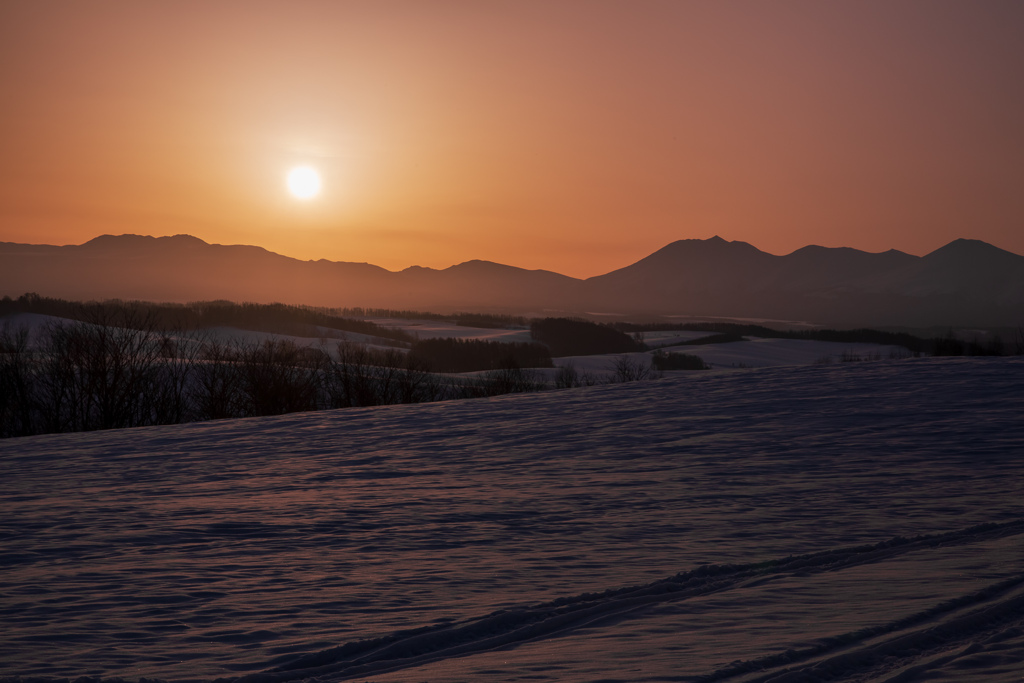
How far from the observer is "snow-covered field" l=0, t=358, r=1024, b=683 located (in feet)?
16.5

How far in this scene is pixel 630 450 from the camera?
40.5ft

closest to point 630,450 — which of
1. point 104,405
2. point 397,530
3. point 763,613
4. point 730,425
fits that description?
point 730,425

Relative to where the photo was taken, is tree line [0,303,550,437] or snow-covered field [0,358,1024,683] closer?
snow-covered field [0,358,1024,683]

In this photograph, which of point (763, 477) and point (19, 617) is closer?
point (19, 617)

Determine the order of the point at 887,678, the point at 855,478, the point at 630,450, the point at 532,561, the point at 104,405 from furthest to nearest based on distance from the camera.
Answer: the point at 104,405, the point at 630,450, the point at 855,478, the point at 532,561, the point at 887,678

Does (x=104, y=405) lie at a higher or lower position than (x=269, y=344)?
lower

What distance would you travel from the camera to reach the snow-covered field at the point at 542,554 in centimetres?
502

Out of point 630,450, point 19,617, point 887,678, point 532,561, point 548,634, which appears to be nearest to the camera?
point 887,678

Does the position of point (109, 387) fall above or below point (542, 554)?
below

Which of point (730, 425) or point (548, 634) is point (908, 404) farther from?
point (548, 634)

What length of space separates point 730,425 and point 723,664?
9476 mm

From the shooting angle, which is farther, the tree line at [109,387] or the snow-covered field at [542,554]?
the tree line at [109,387]

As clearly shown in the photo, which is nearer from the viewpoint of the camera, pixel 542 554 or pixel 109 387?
pixel 542 554

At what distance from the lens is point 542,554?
7.22m
